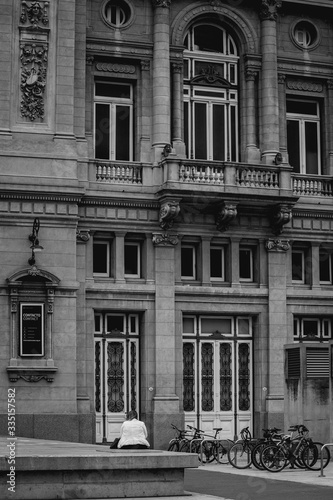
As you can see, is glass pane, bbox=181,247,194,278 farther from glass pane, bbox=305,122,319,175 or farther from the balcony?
glass pane, bbox=305,122,319,175

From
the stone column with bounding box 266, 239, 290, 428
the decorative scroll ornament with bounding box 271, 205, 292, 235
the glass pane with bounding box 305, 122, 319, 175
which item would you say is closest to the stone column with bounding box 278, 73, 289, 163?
the glass pane with bounding box 305, 122, 319, 175

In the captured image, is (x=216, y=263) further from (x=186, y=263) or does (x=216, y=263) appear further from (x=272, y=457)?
(x=272, y=457)

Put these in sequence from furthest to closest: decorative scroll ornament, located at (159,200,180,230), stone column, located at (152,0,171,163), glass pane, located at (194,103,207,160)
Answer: glass pane, located at (194,103,207,160), stone column, located at (152,0,171,163), decorative scroll ornament, located at (159,200,180,230)

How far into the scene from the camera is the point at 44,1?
40.8 m

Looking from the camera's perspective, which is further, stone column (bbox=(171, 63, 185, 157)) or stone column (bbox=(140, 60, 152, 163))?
stone column (bbox=(171, 63, 185, 157))

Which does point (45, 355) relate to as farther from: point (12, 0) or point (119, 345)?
point (12, 0)

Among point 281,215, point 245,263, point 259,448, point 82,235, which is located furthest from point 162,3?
point 259,448

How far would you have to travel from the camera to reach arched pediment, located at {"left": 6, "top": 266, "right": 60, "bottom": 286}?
39094mm

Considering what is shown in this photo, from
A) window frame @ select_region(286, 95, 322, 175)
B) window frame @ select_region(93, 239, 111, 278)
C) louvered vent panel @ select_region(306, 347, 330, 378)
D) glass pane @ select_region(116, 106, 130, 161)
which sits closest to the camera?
louvered vent panel @ select_region(306, 347, 330, 378)

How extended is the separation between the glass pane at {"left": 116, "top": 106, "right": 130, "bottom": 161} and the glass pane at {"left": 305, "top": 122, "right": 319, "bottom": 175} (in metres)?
7.58

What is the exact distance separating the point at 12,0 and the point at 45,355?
41.2ft

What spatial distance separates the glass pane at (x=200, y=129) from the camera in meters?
44.5

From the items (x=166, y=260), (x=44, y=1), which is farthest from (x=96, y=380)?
(x=44, y=1)

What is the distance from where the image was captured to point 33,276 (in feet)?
129
